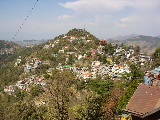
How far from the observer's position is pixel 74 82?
3155 centimetres

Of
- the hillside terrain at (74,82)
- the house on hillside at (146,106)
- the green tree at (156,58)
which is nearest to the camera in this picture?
the house on hillside at (146,106)

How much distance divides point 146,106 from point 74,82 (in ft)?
93.2

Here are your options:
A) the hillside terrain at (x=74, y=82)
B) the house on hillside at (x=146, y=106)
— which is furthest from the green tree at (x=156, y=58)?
the house on hillside at (x=146, y=106)

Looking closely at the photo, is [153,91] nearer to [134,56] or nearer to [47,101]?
[47,101]

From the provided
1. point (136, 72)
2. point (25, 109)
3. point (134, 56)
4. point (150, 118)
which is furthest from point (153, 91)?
point (134, 56)

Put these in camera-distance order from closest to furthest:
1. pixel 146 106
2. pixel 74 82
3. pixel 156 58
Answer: pixel 146 106 < pixel 74 82 < pixel 156 58

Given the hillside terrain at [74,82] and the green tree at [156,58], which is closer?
the hillside terrain at [74,82]

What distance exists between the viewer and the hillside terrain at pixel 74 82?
7.59m

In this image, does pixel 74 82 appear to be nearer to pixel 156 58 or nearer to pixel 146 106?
pixel 156 58

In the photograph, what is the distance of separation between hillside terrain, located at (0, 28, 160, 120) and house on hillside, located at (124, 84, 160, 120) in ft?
12.3

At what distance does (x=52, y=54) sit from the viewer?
200ft

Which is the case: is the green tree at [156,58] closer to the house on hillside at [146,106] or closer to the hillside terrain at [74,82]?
the hillside terrain at [74,82]

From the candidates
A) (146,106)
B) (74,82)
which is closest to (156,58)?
(74,82)

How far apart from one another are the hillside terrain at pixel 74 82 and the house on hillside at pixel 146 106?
12.3ft
